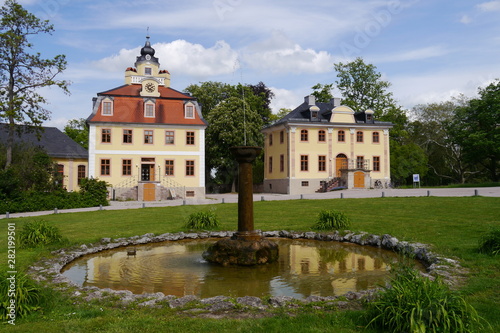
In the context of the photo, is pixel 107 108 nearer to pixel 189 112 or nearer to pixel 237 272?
pixel 189 112

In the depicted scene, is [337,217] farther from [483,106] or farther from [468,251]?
[483,106]

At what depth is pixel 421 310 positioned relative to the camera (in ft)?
15.2

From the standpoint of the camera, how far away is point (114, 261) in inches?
404

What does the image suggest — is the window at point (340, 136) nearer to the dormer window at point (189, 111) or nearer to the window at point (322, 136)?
the window at point (322, 136)

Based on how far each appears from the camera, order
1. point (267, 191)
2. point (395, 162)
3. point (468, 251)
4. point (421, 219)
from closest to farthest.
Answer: point (468, 251)
point (421, 219)
point (267, 191)
point (395, 162)

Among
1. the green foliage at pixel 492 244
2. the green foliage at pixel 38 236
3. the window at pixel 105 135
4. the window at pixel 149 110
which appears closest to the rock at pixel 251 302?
the green foliage at pixel 492 244

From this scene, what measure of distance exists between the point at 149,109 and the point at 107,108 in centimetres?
362

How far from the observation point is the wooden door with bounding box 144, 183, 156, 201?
34688 mm

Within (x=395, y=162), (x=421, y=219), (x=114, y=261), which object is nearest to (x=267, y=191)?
(x=395, y=162)

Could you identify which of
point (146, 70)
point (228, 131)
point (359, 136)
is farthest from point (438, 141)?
point (146, 70)

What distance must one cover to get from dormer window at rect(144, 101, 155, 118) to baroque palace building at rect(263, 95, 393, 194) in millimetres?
12936

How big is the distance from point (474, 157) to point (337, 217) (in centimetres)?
3623

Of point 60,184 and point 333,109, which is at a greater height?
point 333,109

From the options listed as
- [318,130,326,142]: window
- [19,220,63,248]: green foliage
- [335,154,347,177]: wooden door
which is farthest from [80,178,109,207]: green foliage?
[335,154,347,177]: wooden door
